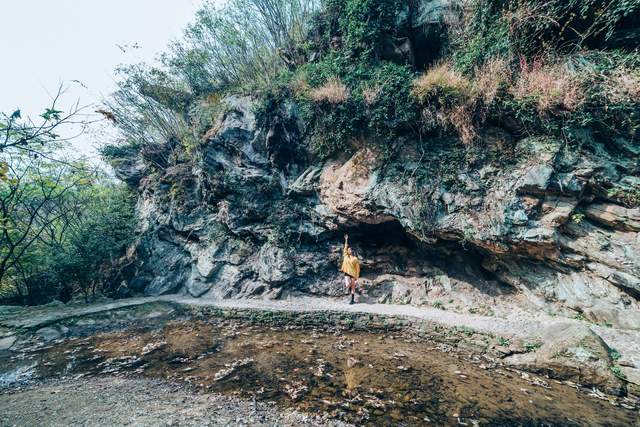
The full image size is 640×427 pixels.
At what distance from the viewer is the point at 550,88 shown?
726cm

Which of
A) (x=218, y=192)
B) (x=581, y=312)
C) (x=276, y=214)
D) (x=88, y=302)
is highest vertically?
(x=218, y=192)

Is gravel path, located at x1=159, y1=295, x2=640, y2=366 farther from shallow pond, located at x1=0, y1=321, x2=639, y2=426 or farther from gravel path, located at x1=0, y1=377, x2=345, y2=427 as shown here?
gravel path, located at x1=0, y1=377, x2=345, y2=427

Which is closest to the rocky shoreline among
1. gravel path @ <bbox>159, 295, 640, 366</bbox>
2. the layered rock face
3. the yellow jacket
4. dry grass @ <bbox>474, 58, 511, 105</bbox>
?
gravel path @ <bbox>159, 295, 640, 366</bbox>

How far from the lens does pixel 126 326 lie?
30.6ft

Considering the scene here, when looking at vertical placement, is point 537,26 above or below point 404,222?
above

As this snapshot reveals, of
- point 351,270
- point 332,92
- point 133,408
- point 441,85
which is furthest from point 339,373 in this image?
point 332,92

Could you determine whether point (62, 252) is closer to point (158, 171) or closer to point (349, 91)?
point (158, 171)

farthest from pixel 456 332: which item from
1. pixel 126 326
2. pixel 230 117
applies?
pixel 230 117

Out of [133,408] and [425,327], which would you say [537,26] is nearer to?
[425,327]

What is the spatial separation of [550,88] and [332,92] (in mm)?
6869

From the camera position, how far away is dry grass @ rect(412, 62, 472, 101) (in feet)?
28.2

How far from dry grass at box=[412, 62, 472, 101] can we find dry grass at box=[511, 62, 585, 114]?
55.7 inches

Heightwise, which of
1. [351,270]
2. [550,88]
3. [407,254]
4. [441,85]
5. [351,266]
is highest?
[441,85]

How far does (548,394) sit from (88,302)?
1690 cm
